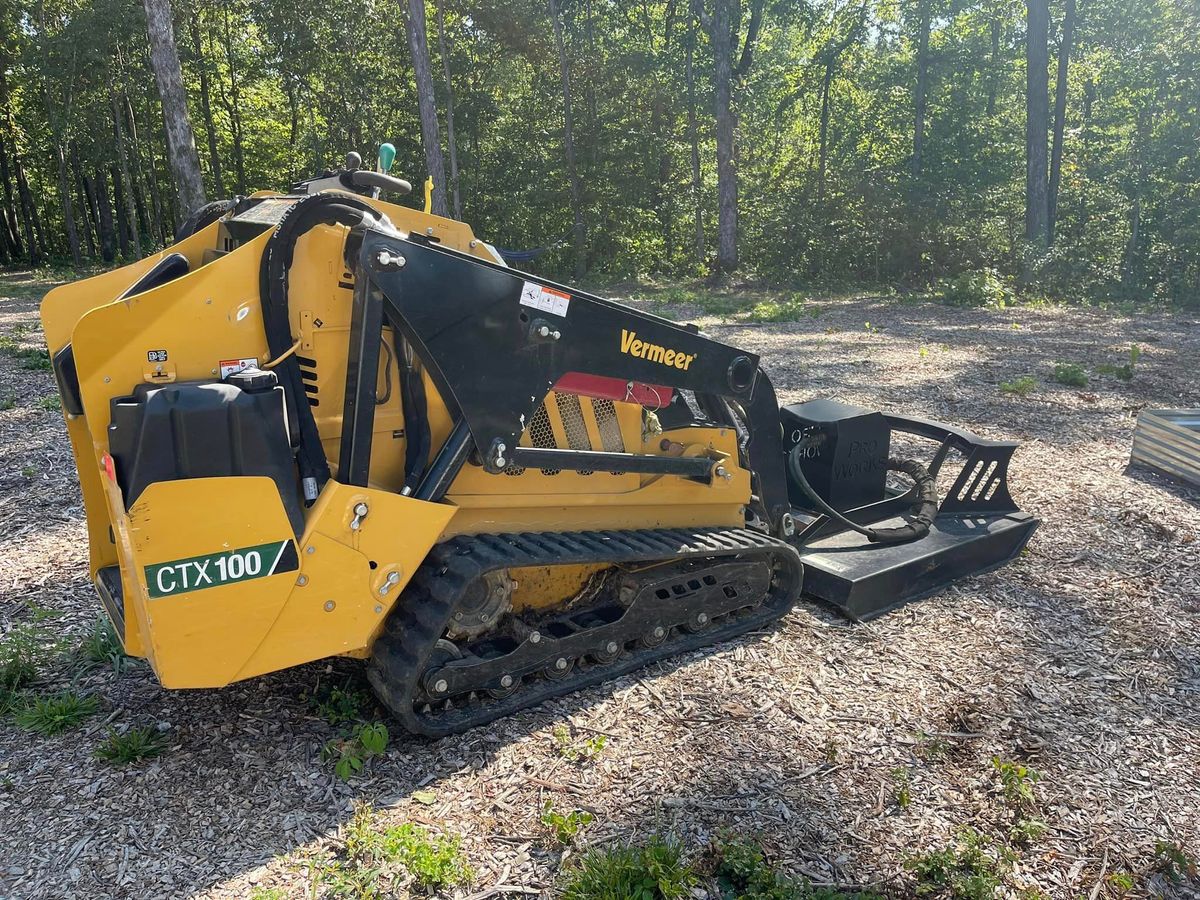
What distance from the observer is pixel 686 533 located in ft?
13.7

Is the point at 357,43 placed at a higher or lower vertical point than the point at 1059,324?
higher

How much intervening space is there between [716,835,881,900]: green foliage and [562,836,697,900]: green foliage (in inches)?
4.3

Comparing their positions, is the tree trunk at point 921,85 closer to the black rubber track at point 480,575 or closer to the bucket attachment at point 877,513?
the bucket attachment at point 877,513

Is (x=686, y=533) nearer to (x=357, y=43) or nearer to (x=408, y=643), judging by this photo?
(x=408, y=643)

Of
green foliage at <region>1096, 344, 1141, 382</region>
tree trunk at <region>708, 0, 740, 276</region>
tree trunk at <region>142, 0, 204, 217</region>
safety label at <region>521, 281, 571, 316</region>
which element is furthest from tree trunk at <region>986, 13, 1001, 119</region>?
safety label at <region>521, 281, 571, 316</region>

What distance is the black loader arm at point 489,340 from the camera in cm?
306

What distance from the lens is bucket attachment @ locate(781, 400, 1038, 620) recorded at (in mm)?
4680

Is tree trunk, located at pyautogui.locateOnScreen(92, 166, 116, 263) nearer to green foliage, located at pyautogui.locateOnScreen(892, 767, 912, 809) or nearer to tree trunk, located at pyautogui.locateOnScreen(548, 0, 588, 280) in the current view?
tree trunk, located at pyautogui.locateOnScreen(548, 0, 588, 280)

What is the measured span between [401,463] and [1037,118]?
21.8m

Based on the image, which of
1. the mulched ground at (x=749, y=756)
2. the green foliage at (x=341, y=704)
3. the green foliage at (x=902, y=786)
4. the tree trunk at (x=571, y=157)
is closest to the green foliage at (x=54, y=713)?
the mulched ground at (x=749, y=756)

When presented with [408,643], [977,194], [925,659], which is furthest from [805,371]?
[977,194]

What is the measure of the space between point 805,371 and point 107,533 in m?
8.42

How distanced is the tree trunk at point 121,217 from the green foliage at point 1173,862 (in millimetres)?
34760

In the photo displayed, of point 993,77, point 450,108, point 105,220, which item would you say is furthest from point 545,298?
point 105,220
